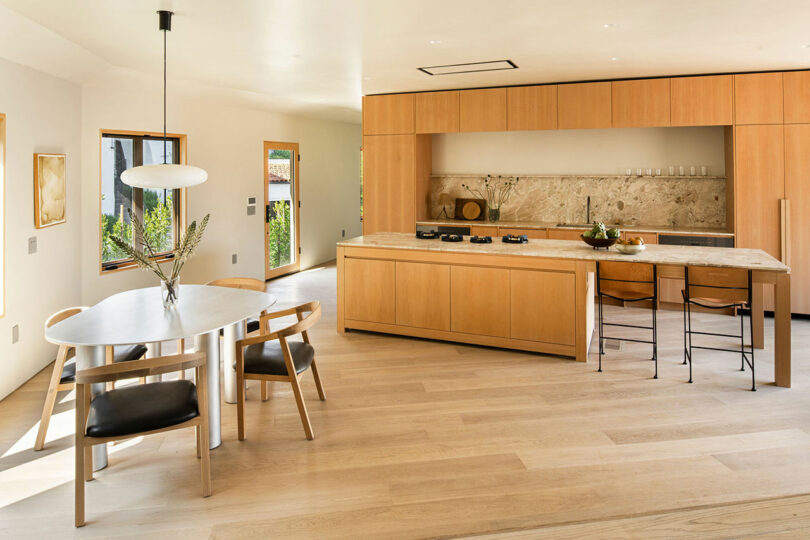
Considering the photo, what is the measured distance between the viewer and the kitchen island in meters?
4.63

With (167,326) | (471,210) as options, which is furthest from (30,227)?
(471,210)

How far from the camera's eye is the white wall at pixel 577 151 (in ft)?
22.9

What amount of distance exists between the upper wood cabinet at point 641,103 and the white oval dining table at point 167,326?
188 inches

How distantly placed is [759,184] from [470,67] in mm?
3331

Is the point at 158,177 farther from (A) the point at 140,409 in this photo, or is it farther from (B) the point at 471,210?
(B) the point at 471,210

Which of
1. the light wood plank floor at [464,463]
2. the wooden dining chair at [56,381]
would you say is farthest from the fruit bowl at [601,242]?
the wooden dining chair at [56,381]

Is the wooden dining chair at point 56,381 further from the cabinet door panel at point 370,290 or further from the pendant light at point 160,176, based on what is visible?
the cabinet door panel at point 370,290

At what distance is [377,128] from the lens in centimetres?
778

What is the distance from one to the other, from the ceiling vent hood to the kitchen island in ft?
5.89

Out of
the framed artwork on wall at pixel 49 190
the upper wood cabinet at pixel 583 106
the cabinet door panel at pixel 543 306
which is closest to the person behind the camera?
the framed artwork on wall at pixel 49 190

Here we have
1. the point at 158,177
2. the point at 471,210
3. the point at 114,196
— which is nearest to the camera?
the point at 158,177

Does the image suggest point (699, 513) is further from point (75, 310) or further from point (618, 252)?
point (75, 310)

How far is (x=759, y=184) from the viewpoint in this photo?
6316 mm

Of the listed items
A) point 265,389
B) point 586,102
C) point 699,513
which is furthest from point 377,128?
point 699,513
